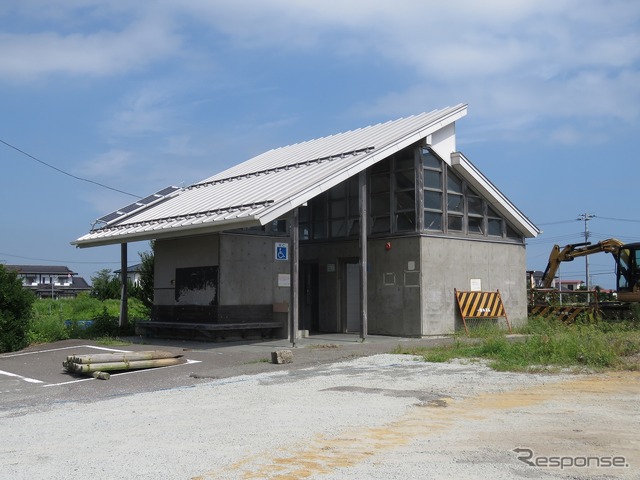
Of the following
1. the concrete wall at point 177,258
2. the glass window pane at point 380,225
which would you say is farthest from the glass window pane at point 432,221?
the concrete wall at point 177,258

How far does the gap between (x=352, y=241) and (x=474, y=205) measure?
12.8 ft

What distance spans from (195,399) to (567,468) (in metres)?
5.91

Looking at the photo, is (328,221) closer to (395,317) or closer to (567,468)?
(395,317)

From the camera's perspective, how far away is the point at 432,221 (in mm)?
20172

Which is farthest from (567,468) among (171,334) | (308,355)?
(171,334)

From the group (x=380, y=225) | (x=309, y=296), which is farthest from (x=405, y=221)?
(x=309, y=296)

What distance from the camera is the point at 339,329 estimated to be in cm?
2147

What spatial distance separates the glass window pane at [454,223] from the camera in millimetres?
20627

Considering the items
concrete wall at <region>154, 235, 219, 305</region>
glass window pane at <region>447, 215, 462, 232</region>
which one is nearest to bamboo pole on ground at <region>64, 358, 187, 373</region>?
concrete wall at <region>154, 235, 219, 305</region>

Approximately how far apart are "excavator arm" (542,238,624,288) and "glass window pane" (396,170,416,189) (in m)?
10.9

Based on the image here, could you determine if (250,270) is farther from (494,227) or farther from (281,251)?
(494,227)

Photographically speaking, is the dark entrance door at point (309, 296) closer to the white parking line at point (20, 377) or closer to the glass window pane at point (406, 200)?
the glass window pane at point (406, 200)

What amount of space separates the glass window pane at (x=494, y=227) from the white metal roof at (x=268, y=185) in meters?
3.64

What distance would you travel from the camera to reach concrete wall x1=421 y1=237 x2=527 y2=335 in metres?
19.7
